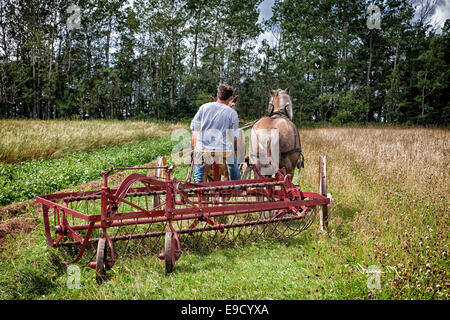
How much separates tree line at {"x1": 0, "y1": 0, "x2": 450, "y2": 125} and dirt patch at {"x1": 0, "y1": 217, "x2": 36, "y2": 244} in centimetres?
2962

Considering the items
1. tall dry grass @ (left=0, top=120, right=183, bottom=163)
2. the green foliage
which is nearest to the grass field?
the green foliage

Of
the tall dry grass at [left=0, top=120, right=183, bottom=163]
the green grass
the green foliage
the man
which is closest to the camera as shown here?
the green grass

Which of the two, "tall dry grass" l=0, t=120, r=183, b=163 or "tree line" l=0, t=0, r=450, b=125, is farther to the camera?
"tree line" l=0, t=0, r=450, b=125

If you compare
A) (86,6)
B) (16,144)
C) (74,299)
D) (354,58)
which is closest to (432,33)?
(354,58)

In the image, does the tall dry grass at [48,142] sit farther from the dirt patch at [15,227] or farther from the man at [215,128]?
the man at [215,128]

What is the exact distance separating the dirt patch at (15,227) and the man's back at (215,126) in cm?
292

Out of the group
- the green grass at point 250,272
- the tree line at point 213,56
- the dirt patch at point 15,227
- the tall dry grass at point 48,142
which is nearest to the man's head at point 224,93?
the green grass at point 250,272

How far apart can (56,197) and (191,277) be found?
1983 mm

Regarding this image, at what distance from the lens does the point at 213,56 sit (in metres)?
37.8

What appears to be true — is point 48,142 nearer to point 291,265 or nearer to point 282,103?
point 282,103

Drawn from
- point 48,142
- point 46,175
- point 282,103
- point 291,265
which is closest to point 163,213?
point 291,265

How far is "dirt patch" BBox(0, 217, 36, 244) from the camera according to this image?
4.93 metres

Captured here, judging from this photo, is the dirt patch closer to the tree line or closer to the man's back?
the man's back

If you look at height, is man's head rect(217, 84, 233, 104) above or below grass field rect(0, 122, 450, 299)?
above
